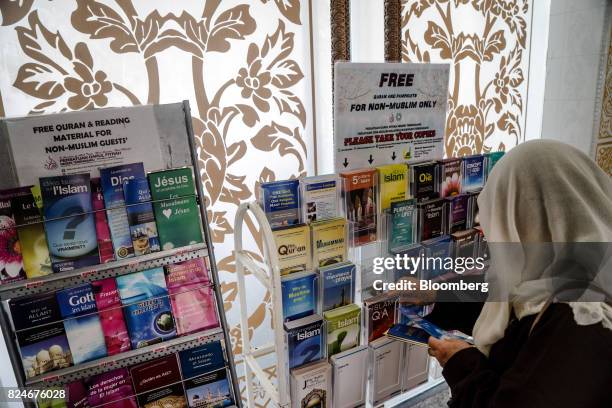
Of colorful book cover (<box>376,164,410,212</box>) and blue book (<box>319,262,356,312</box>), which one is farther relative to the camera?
colorful book cover (<box>376,164,410,212</box>)

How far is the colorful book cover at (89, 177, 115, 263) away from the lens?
4.66 ft

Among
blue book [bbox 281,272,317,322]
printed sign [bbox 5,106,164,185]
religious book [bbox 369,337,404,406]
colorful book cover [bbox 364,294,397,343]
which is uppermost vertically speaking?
printed sign [bbox 5,106,164,185]

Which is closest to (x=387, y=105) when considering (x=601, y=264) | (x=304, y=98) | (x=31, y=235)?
(x=304, y=98)

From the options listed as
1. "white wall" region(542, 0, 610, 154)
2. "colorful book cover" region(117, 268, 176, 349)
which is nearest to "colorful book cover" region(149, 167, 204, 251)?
"colorful book cover" region(117, 268, 176, 349)

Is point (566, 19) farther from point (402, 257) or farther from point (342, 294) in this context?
point (342, 294)

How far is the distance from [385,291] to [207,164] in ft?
3.62

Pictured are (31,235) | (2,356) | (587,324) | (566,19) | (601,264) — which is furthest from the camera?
(566,19)

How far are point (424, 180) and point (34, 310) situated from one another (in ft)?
5.66

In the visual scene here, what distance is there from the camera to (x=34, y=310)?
4.53 feet

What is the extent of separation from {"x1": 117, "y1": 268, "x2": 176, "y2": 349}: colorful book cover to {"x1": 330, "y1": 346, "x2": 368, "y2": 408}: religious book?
78 cm

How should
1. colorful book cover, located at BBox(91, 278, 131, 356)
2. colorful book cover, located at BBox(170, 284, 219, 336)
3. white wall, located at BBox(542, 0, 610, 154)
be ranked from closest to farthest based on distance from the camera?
colorful book cover, located at BBox(91, 278, 131, 356)
colorful book cover, located at BBox(170, 284, 219, 336)
white wall, located at BBox(542, 0, 610, 154)

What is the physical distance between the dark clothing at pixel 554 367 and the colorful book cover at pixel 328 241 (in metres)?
0.76

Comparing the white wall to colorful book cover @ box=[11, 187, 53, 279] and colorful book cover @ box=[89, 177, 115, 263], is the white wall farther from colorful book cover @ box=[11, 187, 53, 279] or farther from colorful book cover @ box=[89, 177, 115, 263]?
colorful book cover @ box=[11, 187, 53, 279]

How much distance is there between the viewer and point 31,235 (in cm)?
135
